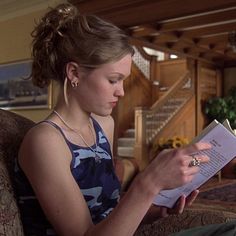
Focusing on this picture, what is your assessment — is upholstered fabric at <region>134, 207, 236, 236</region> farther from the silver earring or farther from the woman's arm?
the silver earring

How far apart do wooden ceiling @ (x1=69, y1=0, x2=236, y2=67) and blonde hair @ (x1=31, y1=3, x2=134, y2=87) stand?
3051 mm

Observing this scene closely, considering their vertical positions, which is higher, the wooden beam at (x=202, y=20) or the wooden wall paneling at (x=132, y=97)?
the wooden beam at (x=202, y=20)

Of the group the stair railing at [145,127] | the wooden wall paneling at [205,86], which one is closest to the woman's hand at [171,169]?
the stair railing at [145,127]

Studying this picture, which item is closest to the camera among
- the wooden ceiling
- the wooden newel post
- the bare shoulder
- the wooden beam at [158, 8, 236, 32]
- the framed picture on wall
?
the bare shoulder

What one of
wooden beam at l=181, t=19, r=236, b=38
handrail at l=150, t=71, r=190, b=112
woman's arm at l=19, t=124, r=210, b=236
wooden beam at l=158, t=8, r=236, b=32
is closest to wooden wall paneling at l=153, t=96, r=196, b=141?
handrail at l=150, t=71, r=190, b=112

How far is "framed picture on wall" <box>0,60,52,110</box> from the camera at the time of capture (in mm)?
5090

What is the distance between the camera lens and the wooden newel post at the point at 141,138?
7.22m

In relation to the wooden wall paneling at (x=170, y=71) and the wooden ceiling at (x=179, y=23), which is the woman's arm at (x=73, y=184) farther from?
the wooden wall paneling at (x=170, y=71)

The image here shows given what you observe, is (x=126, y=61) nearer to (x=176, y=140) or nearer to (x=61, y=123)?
(x=61, y=123)

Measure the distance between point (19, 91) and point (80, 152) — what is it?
4466 mm

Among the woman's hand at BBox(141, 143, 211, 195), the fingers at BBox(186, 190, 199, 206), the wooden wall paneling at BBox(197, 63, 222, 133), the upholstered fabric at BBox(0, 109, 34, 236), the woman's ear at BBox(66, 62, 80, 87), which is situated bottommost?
the wooden wall paneling at BBox(197, 63, 222, 133)

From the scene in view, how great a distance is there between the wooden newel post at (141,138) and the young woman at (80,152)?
235 inches

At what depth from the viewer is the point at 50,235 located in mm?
1107

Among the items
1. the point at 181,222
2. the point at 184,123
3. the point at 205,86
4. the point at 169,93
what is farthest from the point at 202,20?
the point at 181,222
